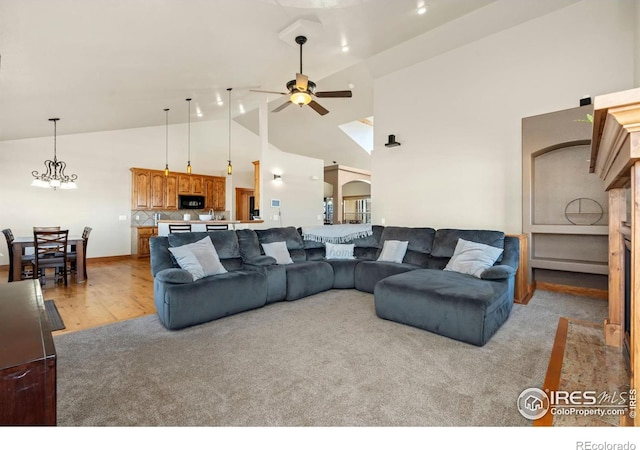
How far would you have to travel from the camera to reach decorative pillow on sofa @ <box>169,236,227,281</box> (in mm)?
3230

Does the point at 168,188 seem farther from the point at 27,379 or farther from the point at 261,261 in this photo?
the point at 27,379

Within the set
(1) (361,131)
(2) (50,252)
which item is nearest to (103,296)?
(2) (50,252)

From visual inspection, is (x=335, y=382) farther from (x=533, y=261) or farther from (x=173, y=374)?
(x=533, y=261)

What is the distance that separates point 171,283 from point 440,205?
4217 mm

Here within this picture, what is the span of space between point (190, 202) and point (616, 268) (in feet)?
28.9

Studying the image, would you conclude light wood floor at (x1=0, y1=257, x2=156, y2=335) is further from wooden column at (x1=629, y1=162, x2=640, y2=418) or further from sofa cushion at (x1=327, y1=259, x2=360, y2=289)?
wooden column at (x1=629, y1=162, x2=640, y2=418)

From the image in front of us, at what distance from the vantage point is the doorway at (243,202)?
9.97 meters

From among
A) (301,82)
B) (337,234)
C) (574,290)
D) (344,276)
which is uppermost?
(301,82)

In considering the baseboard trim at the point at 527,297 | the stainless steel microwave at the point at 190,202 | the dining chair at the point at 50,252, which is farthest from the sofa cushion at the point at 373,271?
the stainless steel microwave at the point at 190,202

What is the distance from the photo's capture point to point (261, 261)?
12.6 feet

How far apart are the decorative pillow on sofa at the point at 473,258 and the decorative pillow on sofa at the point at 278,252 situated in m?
2.07

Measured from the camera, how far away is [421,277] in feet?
10.7

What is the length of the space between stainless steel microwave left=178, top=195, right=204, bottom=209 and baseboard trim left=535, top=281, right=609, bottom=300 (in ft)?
26.8

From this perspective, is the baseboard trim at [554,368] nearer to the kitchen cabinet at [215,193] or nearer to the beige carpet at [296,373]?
the beige carpet at [296,373]
